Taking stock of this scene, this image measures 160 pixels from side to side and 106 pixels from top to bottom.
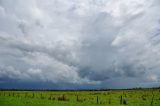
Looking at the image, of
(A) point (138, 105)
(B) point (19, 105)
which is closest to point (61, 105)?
(B) point (19, 105)

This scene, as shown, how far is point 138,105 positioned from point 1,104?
24.9m

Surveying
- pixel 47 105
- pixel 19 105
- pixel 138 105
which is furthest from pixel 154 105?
pixel 19 105

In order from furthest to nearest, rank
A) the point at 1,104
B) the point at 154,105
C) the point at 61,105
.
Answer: the point at 154,105 < the point at 61,105 < the point at 1,104

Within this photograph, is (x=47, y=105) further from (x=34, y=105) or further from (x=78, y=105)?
(x=78, y=105)

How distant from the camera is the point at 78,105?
44.2 metres

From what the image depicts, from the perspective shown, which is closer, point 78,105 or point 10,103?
point 10,103

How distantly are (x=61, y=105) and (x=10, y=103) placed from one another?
7.21m

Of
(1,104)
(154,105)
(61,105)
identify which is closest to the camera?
(1,104)

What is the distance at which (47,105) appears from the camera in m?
40.3

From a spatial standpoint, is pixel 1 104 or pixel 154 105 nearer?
pixel 1 104

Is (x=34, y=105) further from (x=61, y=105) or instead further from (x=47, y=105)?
(x=61, y=105)

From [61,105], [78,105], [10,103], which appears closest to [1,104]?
[10,103]

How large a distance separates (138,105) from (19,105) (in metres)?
22.8

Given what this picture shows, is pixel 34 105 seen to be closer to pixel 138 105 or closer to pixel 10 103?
pixel 10 103
